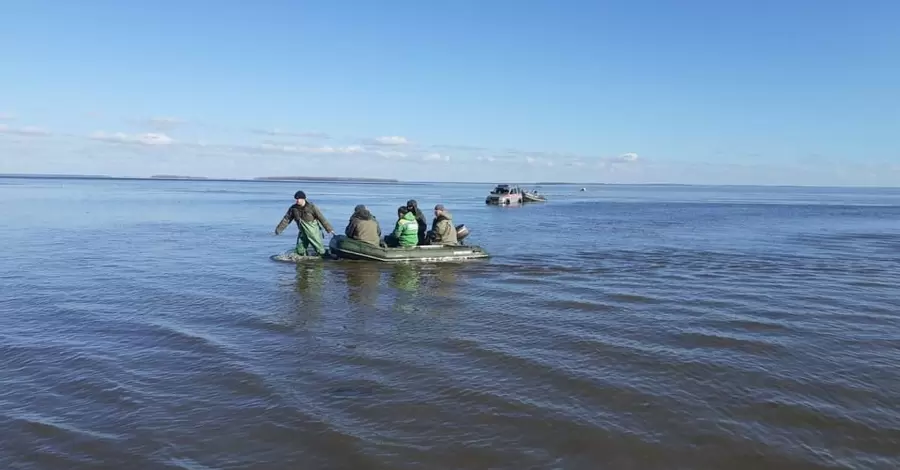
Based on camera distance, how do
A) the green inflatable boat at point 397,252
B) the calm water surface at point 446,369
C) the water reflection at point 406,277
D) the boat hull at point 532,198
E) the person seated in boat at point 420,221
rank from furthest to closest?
the boat hull at point 532,198 < the person seated in boat at point 420,221 < the green inflatable boat at point 397,252 < the water reflection at point 406,277 < the calm water surface at point 446,369

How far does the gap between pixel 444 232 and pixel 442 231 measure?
0.06 m

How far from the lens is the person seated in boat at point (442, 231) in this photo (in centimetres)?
1761

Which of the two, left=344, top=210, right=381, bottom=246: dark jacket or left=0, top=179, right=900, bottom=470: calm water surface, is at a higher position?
left=344, top=210, right=381, bottom=246: dark jacket

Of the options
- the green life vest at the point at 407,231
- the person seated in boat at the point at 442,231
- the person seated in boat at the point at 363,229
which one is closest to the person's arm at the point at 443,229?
the person seated in boat at the point at 442,231

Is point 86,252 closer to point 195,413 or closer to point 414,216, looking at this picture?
point 414,216

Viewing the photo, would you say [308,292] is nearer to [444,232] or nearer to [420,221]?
[444,232]

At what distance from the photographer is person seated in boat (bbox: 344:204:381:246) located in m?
16.6

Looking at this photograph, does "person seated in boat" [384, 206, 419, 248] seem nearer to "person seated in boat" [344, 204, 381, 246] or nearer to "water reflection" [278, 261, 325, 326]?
"person seated in boat" [344, 204, 381, 246]

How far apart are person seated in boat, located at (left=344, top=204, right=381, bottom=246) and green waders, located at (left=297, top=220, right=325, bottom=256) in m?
0.93

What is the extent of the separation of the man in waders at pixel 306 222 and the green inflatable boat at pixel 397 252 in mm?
405

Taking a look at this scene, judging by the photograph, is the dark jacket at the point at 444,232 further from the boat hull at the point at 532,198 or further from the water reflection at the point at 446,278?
the boat hull at the point at 532,198

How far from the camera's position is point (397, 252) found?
54.7 ft

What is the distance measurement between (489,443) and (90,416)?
3.78m

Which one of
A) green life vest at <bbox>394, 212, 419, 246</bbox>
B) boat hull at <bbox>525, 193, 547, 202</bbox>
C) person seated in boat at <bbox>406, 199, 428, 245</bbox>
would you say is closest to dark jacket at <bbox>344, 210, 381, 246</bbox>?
green life vest at <bbox>394, 212, 419, 246</bbox>
